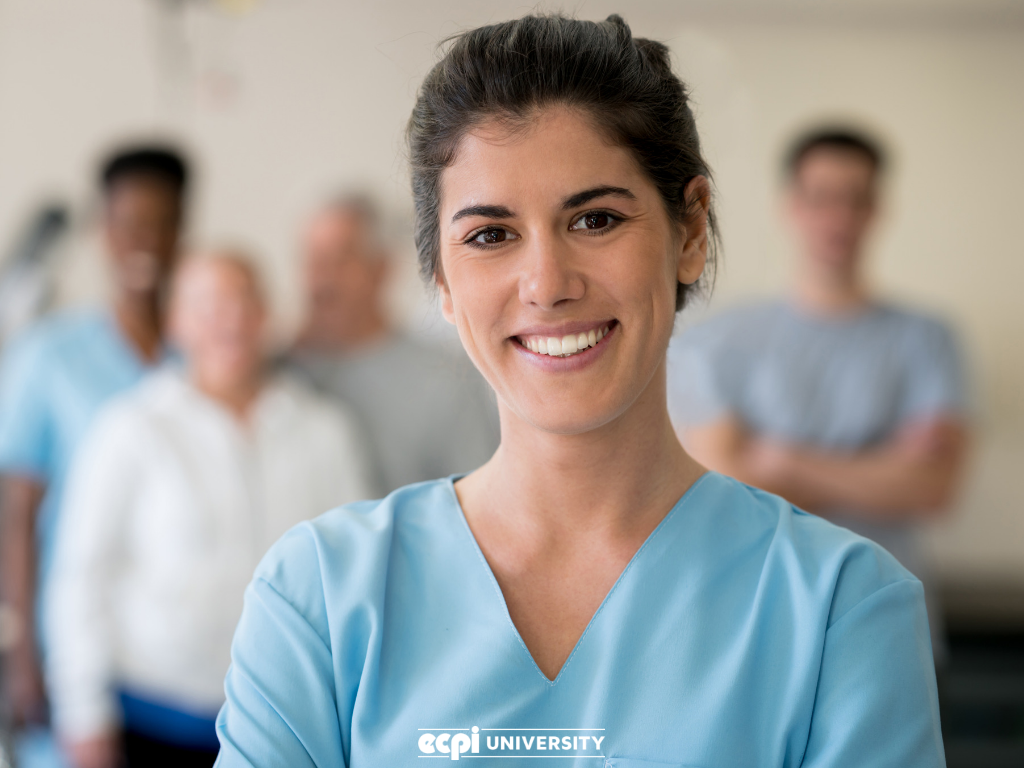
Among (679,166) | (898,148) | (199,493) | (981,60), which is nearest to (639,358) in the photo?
(679,166)

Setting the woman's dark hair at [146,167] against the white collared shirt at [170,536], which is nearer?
the white collared shirt at [170,536]

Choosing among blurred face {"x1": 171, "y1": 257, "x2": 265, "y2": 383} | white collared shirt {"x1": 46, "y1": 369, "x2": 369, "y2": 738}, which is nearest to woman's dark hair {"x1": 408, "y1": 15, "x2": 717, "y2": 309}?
white collared shirt {"x1": 46, "y1": 369, "x2": 369, "y2": 738}

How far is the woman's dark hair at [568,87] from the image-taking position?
0.87m

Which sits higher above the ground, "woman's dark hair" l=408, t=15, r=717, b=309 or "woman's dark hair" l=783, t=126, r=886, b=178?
"woman's dark hair" l=783, t=126, r=886, b=178

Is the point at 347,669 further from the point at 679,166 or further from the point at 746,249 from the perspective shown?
the point at 746,249

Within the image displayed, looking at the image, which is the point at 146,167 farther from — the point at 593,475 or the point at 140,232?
the point at 593,475

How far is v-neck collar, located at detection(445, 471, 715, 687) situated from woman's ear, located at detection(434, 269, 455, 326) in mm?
170

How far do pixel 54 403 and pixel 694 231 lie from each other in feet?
5.86

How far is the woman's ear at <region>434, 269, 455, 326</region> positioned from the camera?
96cm

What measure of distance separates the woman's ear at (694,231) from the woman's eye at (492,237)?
171 mm

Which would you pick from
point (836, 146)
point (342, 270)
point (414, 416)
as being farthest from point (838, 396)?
point (342, 270)

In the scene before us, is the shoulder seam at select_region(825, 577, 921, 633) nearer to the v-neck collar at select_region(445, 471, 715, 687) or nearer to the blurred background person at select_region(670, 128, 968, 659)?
the v-neck collar at select_region(445, 471, 715, 687)

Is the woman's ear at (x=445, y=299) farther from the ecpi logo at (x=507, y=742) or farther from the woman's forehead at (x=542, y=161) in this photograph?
the ecpi logo at (x=507, y=742)

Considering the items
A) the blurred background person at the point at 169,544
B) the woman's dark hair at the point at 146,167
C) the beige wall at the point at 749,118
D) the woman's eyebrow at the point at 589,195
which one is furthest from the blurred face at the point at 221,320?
the woman's eyebrow at the point at 589,195
